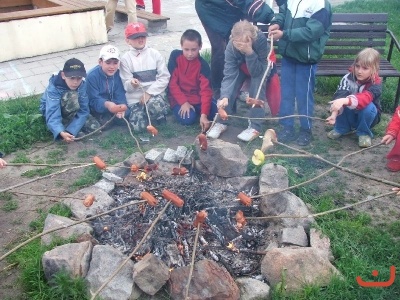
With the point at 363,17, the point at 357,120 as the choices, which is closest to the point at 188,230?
the point at 357,120

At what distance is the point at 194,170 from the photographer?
440 centimetres

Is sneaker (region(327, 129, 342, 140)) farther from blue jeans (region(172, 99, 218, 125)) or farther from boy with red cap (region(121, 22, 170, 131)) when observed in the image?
boy with red cap (region(121, 22, 170, 131))

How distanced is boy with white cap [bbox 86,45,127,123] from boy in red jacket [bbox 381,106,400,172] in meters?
2.87

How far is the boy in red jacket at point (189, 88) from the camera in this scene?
Answer: 5602 mm

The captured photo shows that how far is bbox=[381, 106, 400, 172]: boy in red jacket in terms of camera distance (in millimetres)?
4398

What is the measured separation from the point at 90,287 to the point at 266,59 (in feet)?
10.4

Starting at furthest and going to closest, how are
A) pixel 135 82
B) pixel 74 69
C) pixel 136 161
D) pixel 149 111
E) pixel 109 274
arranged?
1. pixel 149 111
2. pixel 135 82
3. pixel 74 69
4. pixel 136 161
5. pixel 109 274

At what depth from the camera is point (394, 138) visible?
4.44m

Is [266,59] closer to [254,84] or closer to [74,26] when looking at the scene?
[254,84]

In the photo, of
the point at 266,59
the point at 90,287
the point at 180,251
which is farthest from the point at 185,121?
the point at 90,287

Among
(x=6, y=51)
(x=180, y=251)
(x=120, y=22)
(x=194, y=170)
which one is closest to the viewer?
(x=180, y=251)

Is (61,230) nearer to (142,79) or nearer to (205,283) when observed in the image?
(205,283)

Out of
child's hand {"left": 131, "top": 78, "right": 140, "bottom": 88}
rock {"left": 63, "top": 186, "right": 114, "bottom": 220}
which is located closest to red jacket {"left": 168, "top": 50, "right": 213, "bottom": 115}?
child's hand {"left": 131, "top": 78, "right": 140, "bottom": 88}

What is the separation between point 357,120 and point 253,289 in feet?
9.56
